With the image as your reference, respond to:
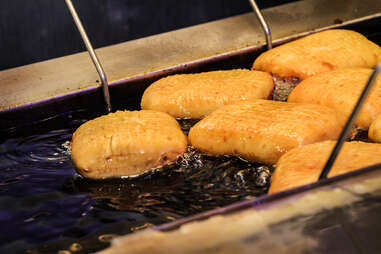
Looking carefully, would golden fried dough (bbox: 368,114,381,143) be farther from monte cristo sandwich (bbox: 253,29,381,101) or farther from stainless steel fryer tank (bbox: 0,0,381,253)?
stainless steel fryer tank (bbox: 0,0,381,253)

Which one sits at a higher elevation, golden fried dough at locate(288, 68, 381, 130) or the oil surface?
golden fried dough at locate(288, 68, 381, 130)

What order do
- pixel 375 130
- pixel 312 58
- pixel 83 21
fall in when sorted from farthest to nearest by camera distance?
pixel 83 21, pixel 312 58, pixel 375 130

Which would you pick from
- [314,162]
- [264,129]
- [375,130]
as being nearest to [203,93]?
[264,129]

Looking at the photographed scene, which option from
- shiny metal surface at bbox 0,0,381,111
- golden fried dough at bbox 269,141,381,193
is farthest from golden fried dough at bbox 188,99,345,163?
shiny metal surface at bbox 0,0,381,111

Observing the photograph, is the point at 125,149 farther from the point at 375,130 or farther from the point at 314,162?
the point at 375,130

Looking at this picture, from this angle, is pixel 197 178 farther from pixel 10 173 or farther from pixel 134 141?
pixel 10 173

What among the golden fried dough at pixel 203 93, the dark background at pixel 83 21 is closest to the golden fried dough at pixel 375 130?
the golden fried dough at pixel 203 93

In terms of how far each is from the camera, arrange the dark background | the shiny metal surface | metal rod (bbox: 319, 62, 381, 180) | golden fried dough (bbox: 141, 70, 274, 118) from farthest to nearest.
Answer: the dark background
the shiny metal surface
golden fried dough (bbox: 141, 70, 274, 118)
metal rod (bbox: 319, 62, 381, 180)
